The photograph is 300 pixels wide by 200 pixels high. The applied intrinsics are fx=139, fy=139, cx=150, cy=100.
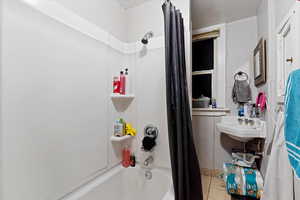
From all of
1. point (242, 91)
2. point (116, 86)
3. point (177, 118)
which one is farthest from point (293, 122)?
point (242, 91)

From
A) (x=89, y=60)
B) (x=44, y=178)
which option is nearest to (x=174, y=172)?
(x=44, y=178)

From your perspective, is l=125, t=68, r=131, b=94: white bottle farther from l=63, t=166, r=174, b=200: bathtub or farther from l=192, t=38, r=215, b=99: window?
l=192, t=38, r=215, b=99: window

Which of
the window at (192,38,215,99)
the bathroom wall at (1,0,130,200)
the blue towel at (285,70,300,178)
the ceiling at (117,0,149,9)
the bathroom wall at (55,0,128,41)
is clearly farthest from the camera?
the window at (192,38,215,99)

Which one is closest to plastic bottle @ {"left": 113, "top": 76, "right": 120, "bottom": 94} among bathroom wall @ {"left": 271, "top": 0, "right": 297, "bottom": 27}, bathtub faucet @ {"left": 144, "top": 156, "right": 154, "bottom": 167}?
bathtub faucet @ {"left": 144, "top": 156, "right": 154, "bottom": 167}

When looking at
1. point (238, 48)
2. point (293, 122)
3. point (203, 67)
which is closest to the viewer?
point (293, 122)

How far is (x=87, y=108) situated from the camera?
126cm

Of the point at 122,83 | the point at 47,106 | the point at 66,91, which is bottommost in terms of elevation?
the point at 47,106

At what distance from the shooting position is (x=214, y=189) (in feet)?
5.76

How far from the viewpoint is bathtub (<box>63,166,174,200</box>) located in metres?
1.38

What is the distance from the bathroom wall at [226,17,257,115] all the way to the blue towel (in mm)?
1640

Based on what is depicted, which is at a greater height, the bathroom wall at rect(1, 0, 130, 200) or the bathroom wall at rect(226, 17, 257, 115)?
the bathroom wall at rect(226, 17, 257, 115)

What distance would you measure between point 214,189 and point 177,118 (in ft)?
4.37

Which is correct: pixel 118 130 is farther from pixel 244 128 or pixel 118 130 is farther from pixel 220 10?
pixel 220 10

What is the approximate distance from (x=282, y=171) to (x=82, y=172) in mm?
1442
